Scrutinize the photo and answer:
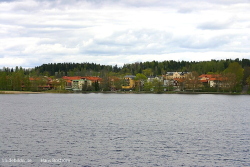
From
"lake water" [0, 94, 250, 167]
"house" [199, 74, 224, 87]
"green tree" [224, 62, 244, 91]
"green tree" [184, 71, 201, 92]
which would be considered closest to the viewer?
"lake water" [0, 94, 250, 167]

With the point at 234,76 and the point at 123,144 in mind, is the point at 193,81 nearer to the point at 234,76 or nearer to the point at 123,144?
the point at 234,76

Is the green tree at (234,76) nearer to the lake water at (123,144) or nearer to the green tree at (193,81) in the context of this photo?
the green tree at (193,81)

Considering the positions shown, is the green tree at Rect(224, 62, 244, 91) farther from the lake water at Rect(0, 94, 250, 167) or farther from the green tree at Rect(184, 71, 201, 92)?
the lake water at Rect(0, 94, 250, 167)

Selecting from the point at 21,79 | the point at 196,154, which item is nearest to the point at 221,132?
the point at 196,154

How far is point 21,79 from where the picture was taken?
155 meters

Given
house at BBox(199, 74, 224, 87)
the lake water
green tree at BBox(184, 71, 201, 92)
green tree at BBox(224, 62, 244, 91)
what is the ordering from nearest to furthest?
the lake water → green tree at BBox(224, 62, 244, 91) → house at BBox(199, 74, 224, 87) → green tree at BBox(184, 71, 201, 92)

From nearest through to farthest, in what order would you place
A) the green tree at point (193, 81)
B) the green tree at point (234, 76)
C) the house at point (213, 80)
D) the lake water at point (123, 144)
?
the lake water at point (123, 144), the green tree at point (234, 76), the house at point (213, 80), the green tree at point (193, 81)

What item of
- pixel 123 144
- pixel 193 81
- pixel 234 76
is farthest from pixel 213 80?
pixel 123 144

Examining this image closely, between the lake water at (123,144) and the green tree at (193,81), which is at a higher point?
the green tree at (193,81)

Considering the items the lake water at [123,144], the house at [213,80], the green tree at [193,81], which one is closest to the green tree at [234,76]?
the house at [213,80]

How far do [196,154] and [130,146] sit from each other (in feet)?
18.1

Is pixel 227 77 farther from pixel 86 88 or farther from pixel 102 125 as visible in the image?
pixel 102 125

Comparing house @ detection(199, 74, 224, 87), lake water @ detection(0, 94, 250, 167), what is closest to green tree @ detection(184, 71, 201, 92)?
house @ detection(199, 74, 224, 87)

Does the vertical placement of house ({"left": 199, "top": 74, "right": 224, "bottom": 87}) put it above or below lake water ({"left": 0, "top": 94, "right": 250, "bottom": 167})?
above
